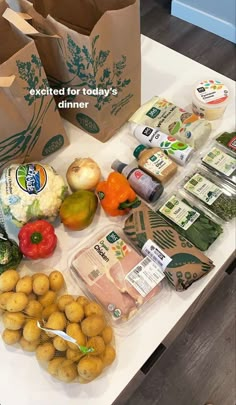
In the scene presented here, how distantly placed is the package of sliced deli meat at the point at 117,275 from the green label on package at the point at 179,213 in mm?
113

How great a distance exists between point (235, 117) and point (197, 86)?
0.13 metres

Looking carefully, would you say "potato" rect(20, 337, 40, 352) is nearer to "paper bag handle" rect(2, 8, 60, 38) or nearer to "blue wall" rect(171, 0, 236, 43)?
"paper bag handle" rect(2, 8, 60, 38)

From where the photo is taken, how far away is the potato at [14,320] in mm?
668

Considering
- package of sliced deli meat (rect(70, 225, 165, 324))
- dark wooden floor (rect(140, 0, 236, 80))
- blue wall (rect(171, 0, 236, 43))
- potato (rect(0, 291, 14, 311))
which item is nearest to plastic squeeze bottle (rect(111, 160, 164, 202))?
package of sliced deli meat (rect(70, 225, 165, 324))

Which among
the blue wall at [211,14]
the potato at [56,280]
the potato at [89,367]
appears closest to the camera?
the potato at [89,367]

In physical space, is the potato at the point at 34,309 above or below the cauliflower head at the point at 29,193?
below

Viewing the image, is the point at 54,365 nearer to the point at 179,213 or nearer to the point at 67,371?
the point at 67,371

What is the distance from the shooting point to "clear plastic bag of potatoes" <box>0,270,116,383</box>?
64 centimetres

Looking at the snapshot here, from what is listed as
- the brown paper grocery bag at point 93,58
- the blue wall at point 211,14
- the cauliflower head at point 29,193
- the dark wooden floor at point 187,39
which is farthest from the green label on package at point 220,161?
the blue wall at point 211,14

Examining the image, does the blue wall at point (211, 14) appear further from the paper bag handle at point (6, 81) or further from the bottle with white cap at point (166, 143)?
the paper bag handle at point (6, 81)

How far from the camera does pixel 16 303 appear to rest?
2.20 ft

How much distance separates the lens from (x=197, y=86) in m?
0.97

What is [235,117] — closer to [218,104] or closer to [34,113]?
[218,104]

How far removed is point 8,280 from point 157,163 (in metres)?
0.43
